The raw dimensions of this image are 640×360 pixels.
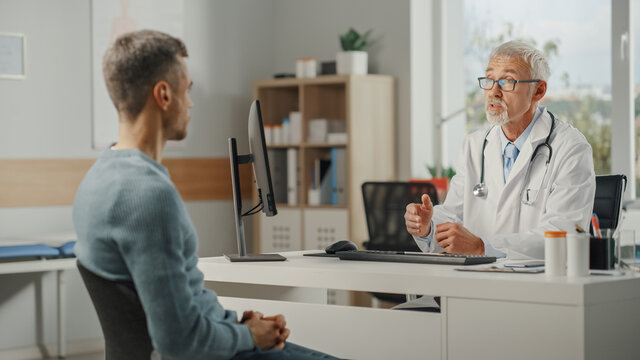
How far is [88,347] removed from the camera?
5.19 m

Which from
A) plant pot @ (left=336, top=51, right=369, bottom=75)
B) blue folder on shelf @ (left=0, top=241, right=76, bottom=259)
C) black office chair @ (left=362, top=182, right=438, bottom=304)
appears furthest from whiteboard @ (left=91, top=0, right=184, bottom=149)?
black office chair @ (left=362, top=182, right=438, bottom=304)

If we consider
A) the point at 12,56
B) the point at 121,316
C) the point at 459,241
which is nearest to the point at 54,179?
the point at 12,56

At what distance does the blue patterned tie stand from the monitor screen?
3.13 feet

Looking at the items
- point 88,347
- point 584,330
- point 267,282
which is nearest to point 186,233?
point 267,282

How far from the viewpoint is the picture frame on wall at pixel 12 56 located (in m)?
4.92

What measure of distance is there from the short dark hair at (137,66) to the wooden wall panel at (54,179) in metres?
3.46

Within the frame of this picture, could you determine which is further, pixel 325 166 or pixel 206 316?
pixel 325 166

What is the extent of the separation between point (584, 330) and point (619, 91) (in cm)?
344

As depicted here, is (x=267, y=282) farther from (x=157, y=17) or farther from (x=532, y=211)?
(x=157, y=17)

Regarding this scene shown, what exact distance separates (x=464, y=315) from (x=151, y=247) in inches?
35.4

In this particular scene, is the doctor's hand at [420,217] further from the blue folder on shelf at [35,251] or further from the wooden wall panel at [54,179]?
the wooden wall panel at [54,179]

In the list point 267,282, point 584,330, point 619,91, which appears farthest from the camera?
point 619,91

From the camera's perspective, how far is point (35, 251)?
4.60 metres

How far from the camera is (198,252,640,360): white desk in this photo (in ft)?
6.50
